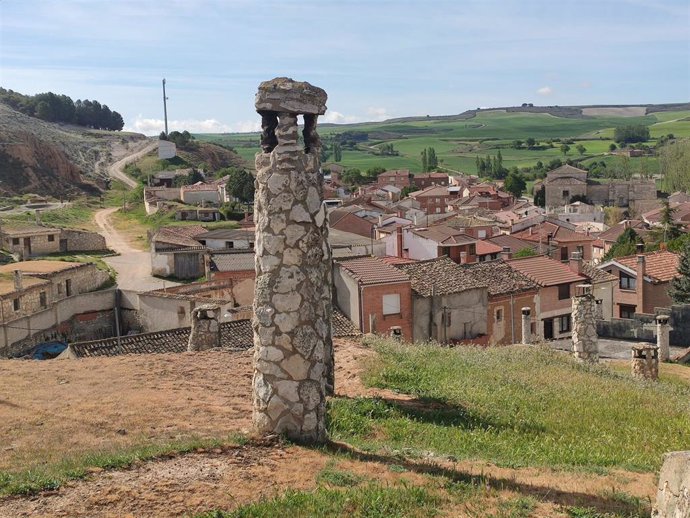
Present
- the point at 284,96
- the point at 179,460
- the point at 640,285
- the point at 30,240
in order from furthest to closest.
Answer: the point at 30,240, the point at 640,285, the point at 284,96, the point at 179,460

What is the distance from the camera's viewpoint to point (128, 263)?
5706 cm

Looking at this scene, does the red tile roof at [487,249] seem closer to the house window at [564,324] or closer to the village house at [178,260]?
the house window at [564,324]

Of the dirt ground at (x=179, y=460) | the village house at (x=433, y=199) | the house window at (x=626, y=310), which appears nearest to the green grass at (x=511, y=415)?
the dirt ground at (x=179, y=460)

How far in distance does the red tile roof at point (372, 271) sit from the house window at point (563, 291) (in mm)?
10389

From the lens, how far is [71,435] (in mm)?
10859

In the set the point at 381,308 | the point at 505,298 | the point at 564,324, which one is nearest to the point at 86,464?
the point at 381,308

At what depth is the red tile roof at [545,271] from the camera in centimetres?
3856

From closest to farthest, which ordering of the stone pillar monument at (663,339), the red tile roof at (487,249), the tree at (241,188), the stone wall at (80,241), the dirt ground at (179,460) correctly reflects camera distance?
the dirt ground at (179,460) < the stone pillar monument at (663,339) < the red tile roof at (487,249) < the stone wall at (80,241) < the tree at (241,188)

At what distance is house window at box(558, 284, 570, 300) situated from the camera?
38781 millimetres

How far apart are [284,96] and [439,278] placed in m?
24.4

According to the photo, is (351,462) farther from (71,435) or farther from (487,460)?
(71,435)

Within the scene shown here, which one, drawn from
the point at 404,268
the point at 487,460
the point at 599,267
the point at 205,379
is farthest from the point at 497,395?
the point at 599,267

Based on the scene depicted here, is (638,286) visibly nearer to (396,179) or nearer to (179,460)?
(179,460)

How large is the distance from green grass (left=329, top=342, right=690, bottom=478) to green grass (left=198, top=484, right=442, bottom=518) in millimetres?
1873
